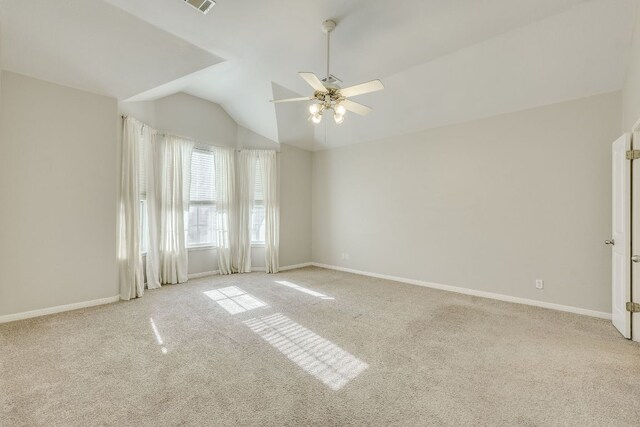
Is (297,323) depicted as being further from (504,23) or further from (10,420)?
(504,23)

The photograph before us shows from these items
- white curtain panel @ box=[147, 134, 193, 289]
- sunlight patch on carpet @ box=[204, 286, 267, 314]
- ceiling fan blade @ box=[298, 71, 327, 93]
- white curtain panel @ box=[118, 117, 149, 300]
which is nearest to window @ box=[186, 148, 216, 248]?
white curtain panel @ box=[147, 134, 193, 289]

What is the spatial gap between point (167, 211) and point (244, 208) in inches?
59.9

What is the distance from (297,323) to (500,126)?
415cm

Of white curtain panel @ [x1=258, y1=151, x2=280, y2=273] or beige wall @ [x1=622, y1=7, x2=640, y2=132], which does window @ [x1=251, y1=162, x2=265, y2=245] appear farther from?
beige wall @ [x1=622, y1=7, x2=640, y2=132]

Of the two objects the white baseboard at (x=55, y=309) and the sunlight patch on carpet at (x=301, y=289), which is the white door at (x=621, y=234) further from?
the white baseboard at (x=55, y=309)

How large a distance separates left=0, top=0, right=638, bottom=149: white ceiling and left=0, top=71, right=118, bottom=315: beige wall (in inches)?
14.7

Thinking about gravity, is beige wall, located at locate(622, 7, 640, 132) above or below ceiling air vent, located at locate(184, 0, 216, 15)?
below

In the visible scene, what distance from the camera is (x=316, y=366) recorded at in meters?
2.45

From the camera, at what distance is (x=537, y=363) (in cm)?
251

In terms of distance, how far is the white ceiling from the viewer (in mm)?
2910

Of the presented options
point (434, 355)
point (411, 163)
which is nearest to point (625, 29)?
point (411, 163)

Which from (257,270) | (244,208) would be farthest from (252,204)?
(257,270)

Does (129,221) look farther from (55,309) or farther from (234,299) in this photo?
(234,299)

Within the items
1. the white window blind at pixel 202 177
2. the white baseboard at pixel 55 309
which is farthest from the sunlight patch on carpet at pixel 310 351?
the white window blind at pixel 202 177
